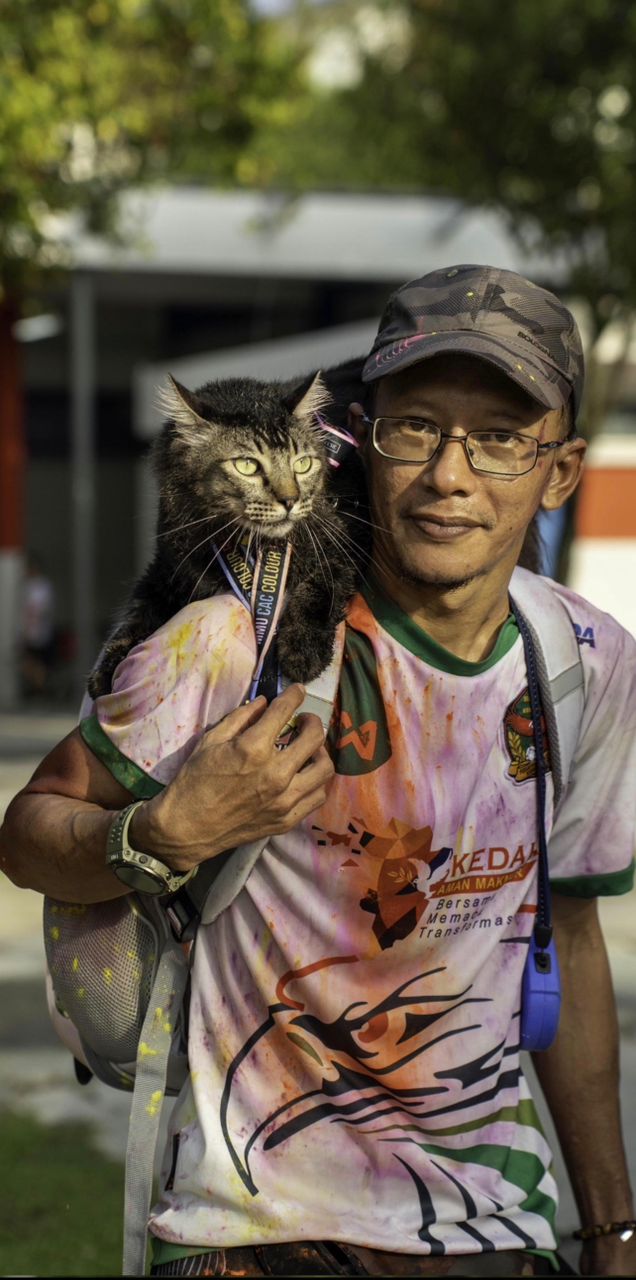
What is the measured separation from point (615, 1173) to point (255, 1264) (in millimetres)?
744

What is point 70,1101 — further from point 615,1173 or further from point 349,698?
point 349,698

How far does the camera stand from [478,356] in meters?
2.22

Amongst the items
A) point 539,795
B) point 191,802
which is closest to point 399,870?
point 539,795

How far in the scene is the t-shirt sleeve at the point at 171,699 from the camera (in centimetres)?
216

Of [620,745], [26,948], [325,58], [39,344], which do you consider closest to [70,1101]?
[26,948]

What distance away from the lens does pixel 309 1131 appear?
7.38 ft

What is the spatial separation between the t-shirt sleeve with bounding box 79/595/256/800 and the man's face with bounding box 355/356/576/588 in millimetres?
316

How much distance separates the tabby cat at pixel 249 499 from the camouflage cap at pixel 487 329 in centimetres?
32

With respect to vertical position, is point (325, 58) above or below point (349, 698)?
above

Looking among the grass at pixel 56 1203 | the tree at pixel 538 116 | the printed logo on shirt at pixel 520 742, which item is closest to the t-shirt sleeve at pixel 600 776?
the printed logo on shirt at pixel 520 742

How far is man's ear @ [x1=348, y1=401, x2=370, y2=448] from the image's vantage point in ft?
8.06

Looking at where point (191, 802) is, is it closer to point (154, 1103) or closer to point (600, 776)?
point (154, 1103)

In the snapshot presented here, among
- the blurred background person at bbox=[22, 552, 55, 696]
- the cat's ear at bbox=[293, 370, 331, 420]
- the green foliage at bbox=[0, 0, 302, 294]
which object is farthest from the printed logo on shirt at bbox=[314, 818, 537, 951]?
the blurred background person at bbox=[22, 552, 55, 696]

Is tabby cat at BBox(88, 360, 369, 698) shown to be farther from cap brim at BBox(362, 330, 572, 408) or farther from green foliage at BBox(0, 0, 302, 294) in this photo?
green foliage at BBox(0, 0, 302, 294)
